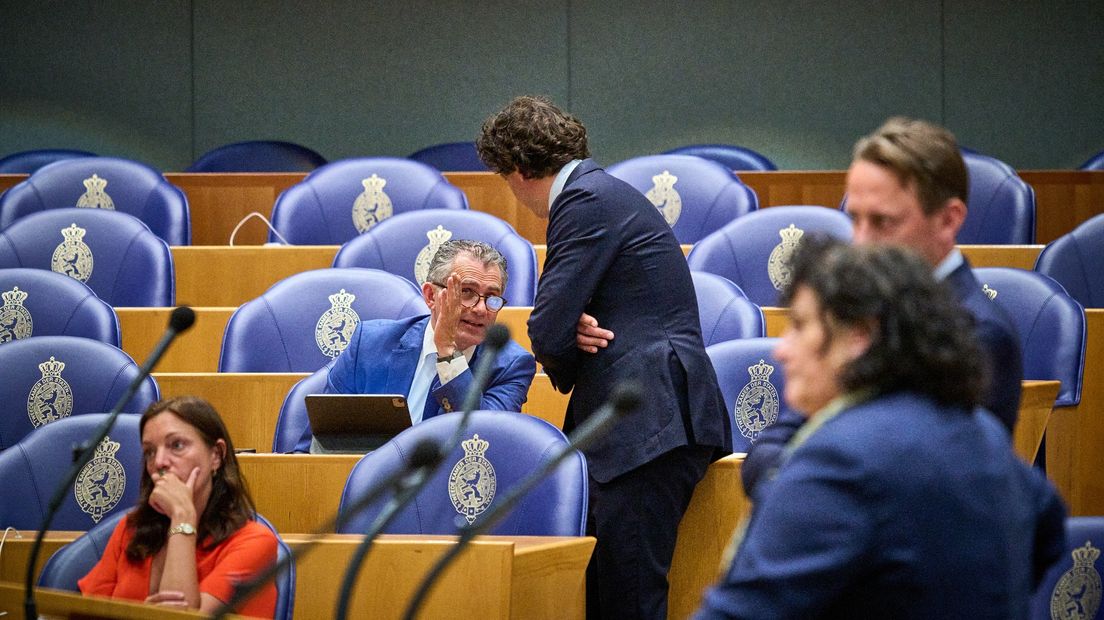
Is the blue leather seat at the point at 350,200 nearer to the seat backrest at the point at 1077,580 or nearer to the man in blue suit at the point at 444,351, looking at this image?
the man in blue suit at the point at 444,351

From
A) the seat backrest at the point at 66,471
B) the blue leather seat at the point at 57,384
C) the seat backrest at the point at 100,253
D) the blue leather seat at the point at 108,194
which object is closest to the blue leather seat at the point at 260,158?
the blue leather seat at the point at 108,194

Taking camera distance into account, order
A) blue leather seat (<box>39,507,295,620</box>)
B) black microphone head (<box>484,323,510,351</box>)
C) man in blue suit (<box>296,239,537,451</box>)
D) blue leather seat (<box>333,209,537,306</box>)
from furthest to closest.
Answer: blue leather seat (<box>333,209,537,306</box>)
man in blue suit (<box>296,239,537,451</box>)
blue leather seat (<box>39,507,295,620</box>)
black microphone head (<box>484,323,510,351</box>)

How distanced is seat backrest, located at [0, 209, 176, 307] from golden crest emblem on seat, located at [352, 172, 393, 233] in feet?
2.30

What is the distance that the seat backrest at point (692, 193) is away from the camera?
4.39m

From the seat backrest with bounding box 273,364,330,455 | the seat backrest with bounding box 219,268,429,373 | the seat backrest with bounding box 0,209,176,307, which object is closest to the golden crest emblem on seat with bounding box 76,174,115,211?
the seat backrest with bounding box 0,209,176,307

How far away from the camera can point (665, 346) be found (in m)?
2.42

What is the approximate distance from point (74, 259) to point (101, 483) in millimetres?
1479

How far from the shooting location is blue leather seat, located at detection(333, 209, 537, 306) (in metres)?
3.91

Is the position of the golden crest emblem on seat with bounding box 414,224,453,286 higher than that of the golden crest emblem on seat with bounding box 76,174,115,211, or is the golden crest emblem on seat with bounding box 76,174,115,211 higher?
the golden crest emblem on seat with bounding box 76,174,115,211

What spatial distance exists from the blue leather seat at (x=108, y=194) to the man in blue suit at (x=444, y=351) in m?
1.83

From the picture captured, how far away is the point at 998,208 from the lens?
4379 mm

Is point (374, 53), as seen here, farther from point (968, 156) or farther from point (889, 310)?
point (889, 310)

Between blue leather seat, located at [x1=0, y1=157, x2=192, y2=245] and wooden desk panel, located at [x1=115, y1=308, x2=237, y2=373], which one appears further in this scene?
blue leather seat, located at [x1=0, y1=157, x2=192, y2=245]

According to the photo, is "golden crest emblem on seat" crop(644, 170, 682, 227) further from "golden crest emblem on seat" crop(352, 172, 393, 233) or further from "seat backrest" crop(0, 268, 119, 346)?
"seat backrest" crop(0, 268, 119, 346)
